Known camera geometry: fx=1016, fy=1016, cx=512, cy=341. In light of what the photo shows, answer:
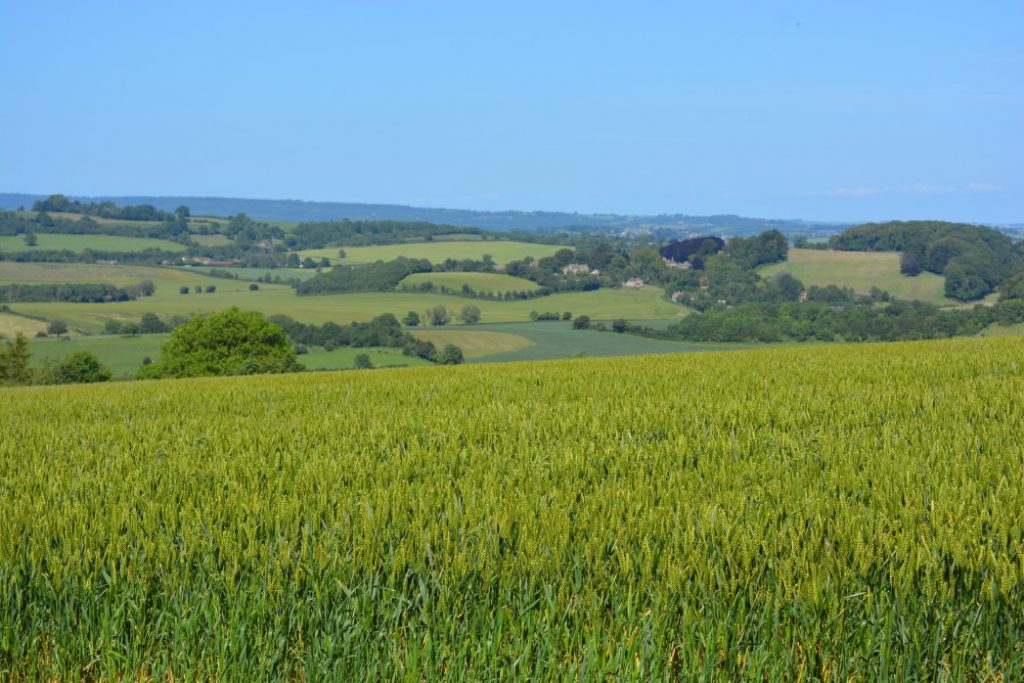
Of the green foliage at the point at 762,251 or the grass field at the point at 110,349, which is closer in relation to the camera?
the grass field at the point at 110,349

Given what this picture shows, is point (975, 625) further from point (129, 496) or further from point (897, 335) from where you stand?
point (897, 335)

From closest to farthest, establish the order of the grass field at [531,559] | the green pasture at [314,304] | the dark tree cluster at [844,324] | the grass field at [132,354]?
the grass field at [531,559] → the dark tree cluster at [844,324] → the grass field at [132,354] → the green pasture at [314,304]

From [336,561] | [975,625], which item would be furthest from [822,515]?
[336,561]

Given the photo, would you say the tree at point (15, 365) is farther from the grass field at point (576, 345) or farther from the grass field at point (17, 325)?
the grass field at point (576, 345)

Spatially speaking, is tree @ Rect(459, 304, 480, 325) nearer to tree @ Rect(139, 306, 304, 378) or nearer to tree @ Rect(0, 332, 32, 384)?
tree @ Rect(139, 306, 304, 378)

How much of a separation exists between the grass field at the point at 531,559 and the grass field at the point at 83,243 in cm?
16236

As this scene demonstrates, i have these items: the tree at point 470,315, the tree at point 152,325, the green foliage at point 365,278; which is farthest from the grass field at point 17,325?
the green foliage at point 365,278

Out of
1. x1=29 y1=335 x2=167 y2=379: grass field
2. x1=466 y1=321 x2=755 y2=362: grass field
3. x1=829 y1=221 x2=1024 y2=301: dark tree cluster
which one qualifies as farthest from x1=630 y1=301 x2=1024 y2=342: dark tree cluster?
x1=29 y1=335 x2=167 y2=379: grass field

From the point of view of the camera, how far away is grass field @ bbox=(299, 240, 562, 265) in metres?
154

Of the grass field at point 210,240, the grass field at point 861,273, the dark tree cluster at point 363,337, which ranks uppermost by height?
the grass field at point 861,273

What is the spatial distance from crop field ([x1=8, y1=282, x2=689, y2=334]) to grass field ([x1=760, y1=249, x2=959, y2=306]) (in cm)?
1636

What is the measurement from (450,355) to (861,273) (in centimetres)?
5726

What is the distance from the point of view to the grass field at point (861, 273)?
100812 millimetres

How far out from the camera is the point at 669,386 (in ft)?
43.6
